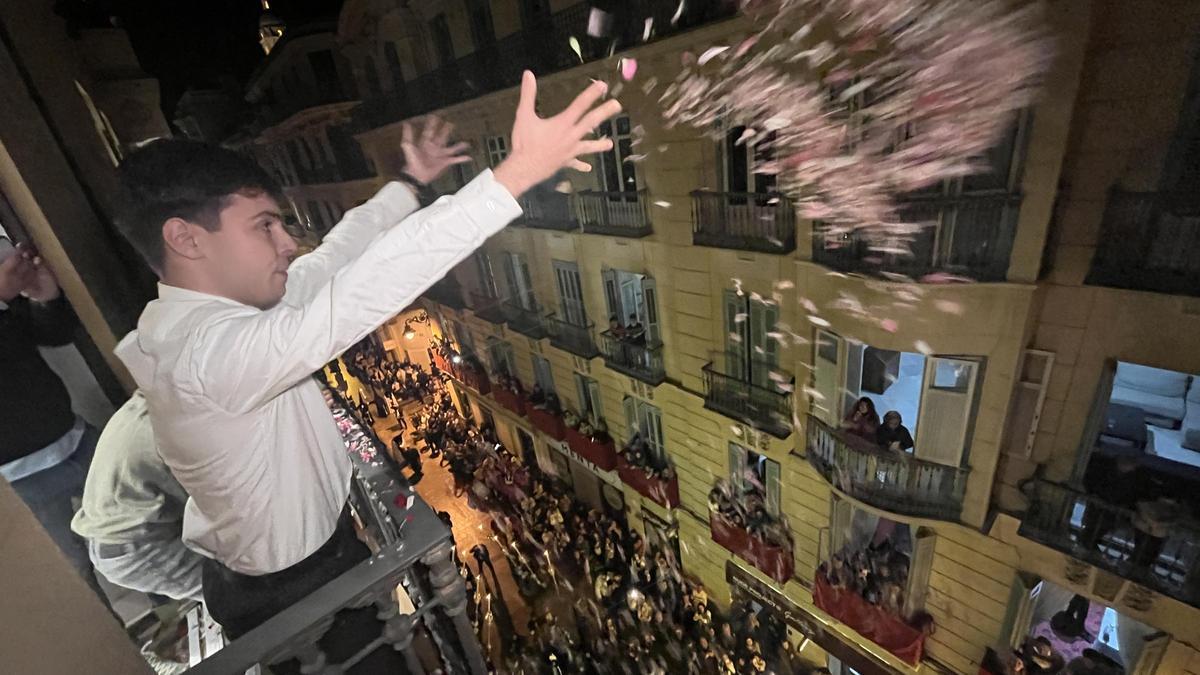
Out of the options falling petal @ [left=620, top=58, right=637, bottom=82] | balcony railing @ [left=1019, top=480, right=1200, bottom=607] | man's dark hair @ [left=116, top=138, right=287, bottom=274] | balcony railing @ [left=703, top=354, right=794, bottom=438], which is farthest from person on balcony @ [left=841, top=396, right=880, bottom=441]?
man's dark hair @ [left=116, top=138, right=287, bottom=274]

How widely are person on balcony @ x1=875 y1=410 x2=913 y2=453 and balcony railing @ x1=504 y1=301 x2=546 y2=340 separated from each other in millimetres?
974

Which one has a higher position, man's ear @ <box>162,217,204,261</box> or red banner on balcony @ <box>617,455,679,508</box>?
man's ear @ <box>162,217,204,261</box>

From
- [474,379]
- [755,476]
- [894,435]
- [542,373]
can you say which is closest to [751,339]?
[894,435]

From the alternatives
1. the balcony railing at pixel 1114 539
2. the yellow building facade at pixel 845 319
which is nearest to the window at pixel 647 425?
the yellow building facade at pixel 845 319

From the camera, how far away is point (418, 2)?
100 cm

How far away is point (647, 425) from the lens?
1716 mm

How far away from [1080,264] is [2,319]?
5.67 feet

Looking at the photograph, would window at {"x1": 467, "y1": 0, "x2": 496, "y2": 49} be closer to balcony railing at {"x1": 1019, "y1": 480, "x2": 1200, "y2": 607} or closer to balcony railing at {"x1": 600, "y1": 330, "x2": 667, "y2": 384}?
balcony railing at {"x1": 600, "y1": 330, "x2": 667, "y2": 384}

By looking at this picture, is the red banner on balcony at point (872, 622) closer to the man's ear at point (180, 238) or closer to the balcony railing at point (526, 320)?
the balcony railing at point (526, 320)

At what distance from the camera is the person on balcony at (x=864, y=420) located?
1199mm

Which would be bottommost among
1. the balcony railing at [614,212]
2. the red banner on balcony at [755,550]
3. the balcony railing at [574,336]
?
the red banner on balcony at [755,550]

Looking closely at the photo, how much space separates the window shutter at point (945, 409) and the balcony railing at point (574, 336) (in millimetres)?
871

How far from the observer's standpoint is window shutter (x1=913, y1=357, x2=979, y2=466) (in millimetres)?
1044

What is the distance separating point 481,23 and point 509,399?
120 cm
